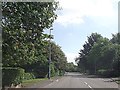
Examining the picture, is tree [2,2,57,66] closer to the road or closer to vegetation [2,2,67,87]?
vegetation [2,2,67,87]

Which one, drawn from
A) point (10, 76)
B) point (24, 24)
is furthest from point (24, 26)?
point (10, 76)

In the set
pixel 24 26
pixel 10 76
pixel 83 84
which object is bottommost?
pixel 83 84

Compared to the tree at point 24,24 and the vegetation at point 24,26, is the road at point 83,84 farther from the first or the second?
the tree at point 24,24

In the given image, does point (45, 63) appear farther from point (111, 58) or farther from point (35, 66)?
point (111, 58)

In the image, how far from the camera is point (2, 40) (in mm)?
23250

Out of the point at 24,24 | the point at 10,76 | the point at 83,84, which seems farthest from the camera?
the point at 83,84

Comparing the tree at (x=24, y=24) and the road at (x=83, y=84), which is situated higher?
the tree at (x=24, y=24)

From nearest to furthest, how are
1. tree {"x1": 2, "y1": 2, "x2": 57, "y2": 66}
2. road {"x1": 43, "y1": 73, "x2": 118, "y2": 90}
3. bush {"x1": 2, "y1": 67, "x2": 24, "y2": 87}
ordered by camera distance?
tree {"x1": 2, "y1": 2, "x2": 57, "y2": 66} < bush {"x1": 2, "y1": 67, "x2": 24, "y2": 87} < road {"x1": 43, "y1": 73, "x2": 118, "y2": 90}

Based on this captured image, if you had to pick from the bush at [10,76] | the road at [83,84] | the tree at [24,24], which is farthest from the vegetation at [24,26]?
the road at [83,84]

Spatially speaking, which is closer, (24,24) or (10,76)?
(24,24)

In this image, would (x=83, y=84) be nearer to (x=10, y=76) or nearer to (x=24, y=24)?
(x=10, y=76)

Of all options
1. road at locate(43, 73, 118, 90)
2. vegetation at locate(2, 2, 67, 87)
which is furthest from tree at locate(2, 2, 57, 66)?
road at locate(43, 73, 118, 90)

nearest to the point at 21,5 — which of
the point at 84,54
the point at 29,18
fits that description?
the point at 29,18

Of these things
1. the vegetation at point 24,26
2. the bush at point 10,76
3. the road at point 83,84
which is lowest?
the road at point 83,84
